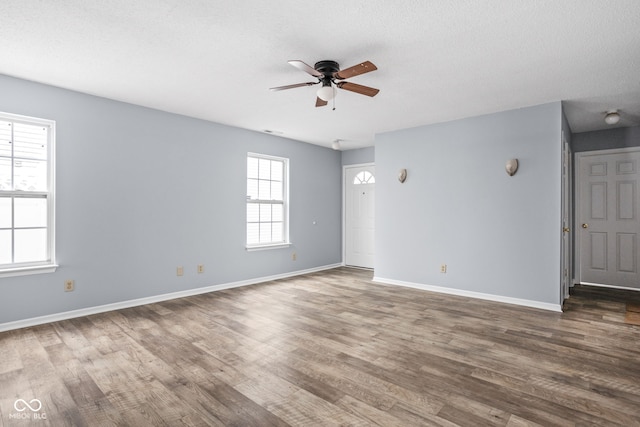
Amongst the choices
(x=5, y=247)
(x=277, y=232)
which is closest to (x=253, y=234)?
(x=277, y=232)

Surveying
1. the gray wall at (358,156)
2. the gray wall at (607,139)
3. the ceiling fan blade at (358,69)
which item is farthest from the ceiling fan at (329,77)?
the gray wall at (607,139)

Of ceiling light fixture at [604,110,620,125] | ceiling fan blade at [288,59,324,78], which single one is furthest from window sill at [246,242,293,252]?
ceiling light fixture at [604,110,620,125]

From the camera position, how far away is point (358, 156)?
6961 mm

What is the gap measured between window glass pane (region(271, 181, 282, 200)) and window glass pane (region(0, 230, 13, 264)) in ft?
11.3

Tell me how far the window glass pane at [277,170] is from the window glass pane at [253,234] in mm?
911

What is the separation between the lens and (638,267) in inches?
197

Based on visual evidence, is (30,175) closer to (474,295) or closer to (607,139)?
(474,295)

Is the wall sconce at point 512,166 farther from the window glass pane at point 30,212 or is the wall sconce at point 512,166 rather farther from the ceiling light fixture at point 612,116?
the window glass pane at point 30,212

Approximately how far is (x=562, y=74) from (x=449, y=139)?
1.74 m

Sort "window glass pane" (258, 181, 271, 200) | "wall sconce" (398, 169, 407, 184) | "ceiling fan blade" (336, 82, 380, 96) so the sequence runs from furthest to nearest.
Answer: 1. "window glass pane" (258, 181, 271, 200)
2. "wall sconce" (398, 169, 407, 184)
3. "ceiling fan blade" (336, 82, 380, 96)

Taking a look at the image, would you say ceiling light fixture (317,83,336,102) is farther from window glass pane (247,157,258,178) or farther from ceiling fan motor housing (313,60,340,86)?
window glass pane (247,157,258,178)

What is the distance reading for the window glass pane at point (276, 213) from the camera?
19.4 feet

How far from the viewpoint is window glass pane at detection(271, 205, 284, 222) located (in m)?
5.90

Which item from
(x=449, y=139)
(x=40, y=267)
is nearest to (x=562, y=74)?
(x=449, y=139)
